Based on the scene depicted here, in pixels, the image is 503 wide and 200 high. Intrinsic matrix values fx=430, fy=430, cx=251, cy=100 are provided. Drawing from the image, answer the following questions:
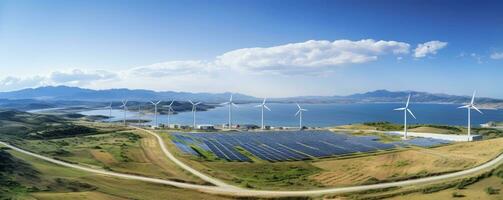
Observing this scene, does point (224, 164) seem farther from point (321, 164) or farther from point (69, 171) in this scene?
point (69, 171)

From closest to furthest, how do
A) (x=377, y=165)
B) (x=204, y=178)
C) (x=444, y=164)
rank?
(x=204, y=178) < (x=444, y=164) < (x=377, y=165)

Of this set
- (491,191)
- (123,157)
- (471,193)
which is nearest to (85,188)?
(123,157)

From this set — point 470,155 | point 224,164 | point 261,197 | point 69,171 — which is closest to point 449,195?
point 261,197

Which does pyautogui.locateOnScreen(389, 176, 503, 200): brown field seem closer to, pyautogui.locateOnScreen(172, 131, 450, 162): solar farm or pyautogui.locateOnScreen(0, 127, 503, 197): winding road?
pyautogui.locateOnScreen(0, 127, 503, 197): winding road

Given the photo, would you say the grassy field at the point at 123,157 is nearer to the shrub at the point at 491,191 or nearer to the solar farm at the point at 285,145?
the solar farm at the point at 285,145

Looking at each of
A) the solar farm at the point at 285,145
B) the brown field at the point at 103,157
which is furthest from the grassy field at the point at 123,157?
the solar farm at the point at 285,145

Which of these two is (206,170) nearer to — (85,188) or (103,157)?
(103,157)
